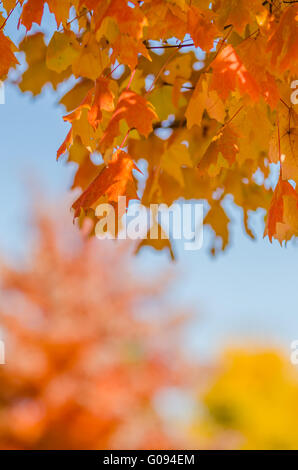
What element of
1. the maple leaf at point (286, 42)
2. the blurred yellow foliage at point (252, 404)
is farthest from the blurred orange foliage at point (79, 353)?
the maple leaf at point (286, 42)

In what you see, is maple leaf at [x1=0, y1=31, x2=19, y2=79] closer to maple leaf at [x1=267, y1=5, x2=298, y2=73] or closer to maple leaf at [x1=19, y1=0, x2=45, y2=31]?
maple leaf at [x1=19, y1=0, x2=45, y2=31]

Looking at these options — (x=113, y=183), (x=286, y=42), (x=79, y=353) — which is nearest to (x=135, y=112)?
(x=113, y=183)

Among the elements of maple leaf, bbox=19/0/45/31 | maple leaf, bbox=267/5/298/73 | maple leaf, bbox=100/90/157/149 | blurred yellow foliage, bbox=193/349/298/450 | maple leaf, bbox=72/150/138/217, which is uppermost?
maple leaf, bbox=19/0/45/31

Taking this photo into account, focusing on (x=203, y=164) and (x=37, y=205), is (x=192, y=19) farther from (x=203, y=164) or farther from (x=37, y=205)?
(x=37, y=205)

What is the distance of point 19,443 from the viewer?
1368 cm

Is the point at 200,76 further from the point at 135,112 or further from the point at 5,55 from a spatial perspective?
the point at 5,55

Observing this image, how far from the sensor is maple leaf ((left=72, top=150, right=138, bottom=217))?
1670 mm

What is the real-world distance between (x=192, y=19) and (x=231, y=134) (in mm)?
365

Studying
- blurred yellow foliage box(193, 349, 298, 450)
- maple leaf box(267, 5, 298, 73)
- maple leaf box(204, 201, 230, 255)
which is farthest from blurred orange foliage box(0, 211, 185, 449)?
maple leaf box(267, 5, 298, 73)

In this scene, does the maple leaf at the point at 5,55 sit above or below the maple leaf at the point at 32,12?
below

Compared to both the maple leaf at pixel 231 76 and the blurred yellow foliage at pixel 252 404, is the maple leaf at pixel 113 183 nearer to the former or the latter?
the maple leaf at pixel 231 76

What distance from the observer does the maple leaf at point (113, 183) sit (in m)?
1.67

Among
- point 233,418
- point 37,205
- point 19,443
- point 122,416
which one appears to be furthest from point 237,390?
point 37,205

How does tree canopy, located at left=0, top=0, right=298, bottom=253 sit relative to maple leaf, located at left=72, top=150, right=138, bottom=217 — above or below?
above
